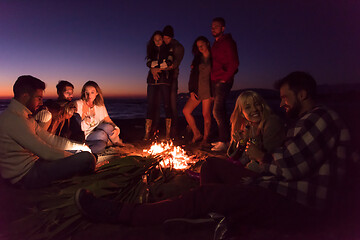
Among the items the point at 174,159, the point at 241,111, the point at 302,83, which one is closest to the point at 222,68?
the point at 174,159

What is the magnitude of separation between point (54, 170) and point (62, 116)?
5.54 feet

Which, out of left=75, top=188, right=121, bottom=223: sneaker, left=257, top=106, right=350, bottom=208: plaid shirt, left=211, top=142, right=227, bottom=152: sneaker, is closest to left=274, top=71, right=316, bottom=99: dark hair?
left=257, top=106, right=350, bottom=208: plaid shirt

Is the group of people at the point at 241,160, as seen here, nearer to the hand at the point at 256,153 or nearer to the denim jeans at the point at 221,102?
the hand at the point at 256,153

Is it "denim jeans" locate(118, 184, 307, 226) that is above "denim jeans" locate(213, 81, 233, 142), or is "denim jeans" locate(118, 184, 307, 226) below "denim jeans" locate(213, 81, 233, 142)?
below

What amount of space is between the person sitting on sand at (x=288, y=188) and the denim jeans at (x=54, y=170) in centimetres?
115

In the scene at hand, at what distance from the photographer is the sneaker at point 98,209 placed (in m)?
2.40

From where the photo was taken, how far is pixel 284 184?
2332 millimetres

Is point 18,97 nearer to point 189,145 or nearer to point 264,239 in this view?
point 264,239

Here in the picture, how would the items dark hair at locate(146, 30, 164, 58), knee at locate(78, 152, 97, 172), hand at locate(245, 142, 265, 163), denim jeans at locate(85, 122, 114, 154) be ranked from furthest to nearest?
dark hair at locate(146, 30, 164, 58) < denim jeans at locate(85, 122, 114, 154) < knee at locate(78, 152, 97, 172) < hand at locate(245, 142, 265, 163)

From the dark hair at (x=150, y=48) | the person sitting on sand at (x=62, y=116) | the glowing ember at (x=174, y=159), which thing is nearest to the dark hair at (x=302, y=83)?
the glowing ember at (x=174, y=159)

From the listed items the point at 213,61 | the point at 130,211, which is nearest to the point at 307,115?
→ the point at 130,211

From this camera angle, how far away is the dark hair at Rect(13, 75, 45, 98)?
3.16 metres

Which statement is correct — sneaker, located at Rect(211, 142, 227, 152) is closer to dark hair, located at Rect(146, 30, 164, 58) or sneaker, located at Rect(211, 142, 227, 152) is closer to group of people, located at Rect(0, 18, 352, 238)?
group of people, located at Rect(0, 18, 352, 238)

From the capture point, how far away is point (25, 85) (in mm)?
3193
